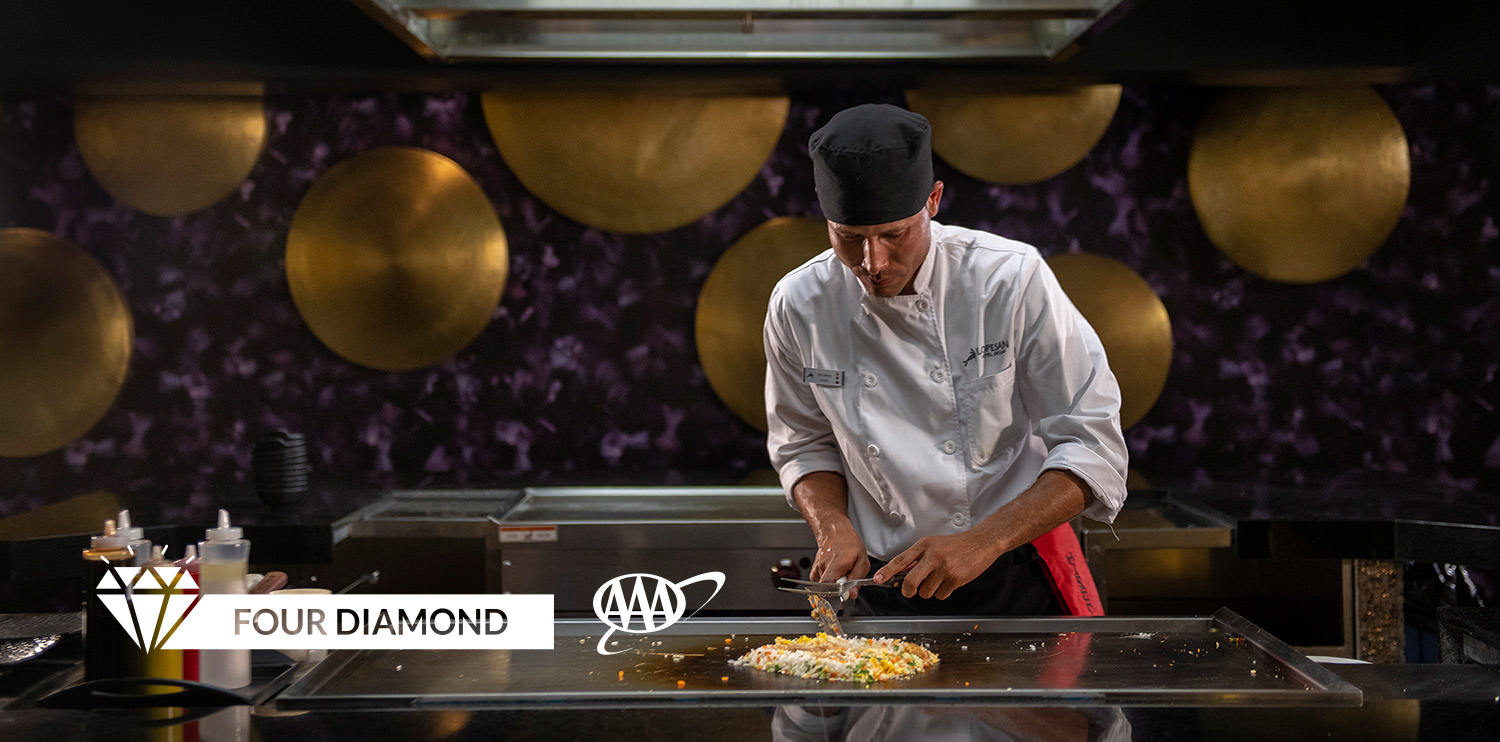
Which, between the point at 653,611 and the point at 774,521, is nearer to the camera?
the point at 653,611

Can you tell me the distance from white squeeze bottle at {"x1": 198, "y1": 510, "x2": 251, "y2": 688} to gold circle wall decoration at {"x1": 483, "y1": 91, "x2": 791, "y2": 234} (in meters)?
2.48

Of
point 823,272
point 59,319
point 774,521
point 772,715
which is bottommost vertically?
point 772,715

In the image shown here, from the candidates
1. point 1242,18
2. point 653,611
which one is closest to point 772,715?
point 653,611

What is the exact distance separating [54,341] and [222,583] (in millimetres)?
2890

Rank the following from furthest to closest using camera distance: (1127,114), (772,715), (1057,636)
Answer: (1127,114)
(1057,636)
(772,715)

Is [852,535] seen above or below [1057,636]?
above

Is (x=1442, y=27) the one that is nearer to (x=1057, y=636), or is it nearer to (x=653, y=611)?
(x=1057, y=636)

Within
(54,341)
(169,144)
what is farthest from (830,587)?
(54,341)

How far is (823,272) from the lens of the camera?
2.09m

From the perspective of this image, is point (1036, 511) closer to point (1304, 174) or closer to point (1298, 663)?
point (1298, 663)

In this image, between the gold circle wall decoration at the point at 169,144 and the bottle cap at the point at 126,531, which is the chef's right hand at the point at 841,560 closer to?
the bottle cap at the point at 126,531

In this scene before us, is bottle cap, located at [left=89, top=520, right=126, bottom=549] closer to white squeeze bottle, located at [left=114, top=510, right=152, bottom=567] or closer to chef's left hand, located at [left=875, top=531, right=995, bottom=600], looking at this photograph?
white squeeze bottle, located at [left=114, top=510, right=152, bottom=567]

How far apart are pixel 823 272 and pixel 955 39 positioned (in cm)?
125

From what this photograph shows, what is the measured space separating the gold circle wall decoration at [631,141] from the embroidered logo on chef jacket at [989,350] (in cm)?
197
